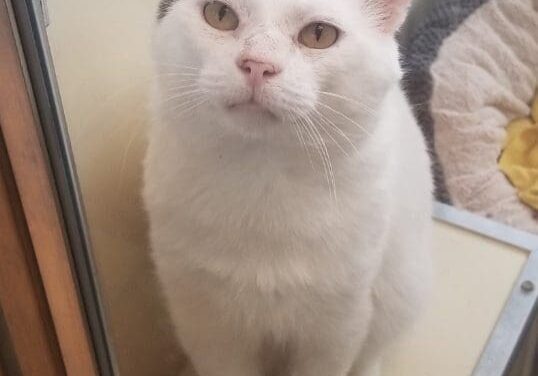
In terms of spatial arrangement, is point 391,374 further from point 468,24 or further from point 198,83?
point 468,24

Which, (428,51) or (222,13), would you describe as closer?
(222,13)

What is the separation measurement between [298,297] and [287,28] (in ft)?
0.96

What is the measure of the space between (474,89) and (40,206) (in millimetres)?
956

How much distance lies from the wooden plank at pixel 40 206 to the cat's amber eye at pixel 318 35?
9.3 inches

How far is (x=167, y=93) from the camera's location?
0.67 metres

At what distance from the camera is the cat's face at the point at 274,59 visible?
584 millimetres

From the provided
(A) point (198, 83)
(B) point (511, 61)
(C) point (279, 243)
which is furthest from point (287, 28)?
(B) point (511, 61)

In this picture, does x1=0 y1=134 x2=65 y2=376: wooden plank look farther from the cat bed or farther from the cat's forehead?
the cat bed

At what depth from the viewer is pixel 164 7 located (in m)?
0.68

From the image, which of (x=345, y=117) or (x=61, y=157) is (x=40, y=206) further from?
(x=345, y=117)

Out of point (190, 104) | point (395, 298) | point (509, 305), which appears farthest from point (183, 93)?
point (509, 305)

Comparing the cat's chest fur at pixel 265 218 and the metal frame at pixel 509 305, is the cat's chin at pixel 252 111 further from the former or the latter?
the metal frame at pixel 509 305

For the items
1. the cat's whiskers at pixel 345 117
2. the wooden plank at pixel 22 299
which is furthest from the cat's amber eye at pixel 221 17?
the wooden plank at pixel 22 299

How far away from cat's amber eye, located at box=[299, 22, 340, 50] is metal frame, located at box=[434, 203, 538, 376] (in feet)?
1.74
